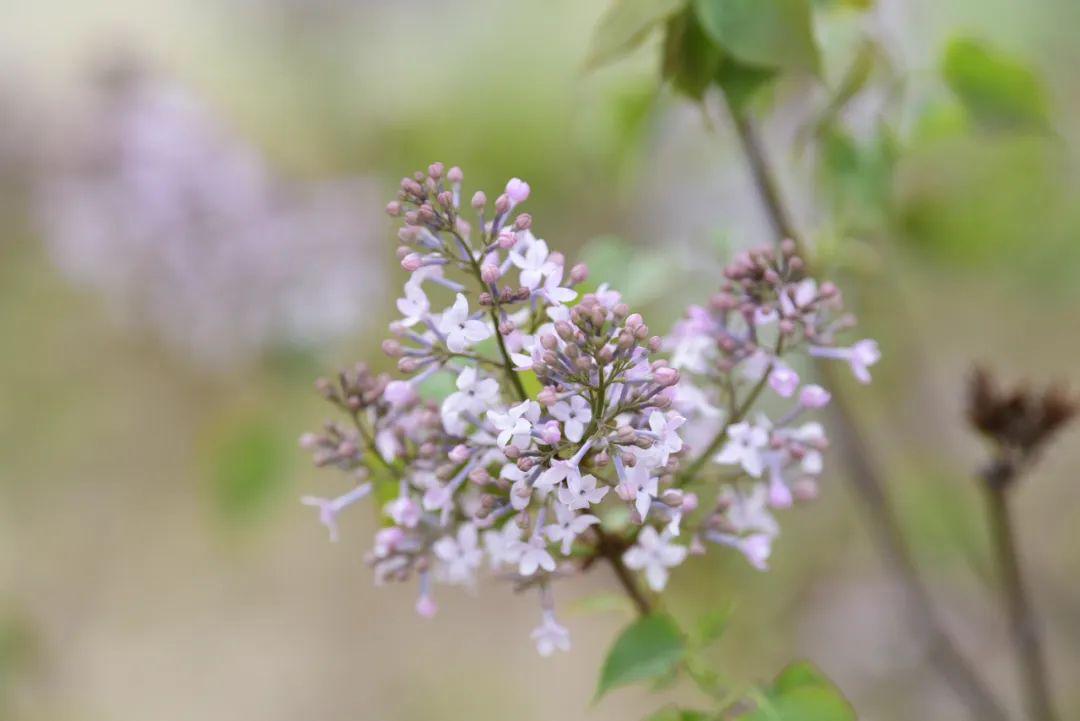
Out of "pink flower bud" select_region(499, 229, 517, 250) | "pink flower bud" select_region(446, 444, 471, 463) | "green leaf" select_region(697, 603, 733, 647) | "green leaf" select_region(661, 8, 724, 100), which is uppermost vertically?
"green leaf" select_region(661, 8, 724, 100)

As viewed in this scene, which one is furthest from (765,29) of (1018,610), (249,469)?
(249,469)

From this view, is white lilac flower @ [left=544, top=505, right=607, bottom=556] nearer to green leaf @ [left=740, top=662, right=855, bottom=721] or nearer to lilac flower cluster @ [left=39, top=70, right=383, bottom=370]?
green leaf @ [left=740, top=662, right=855, bottom=721]

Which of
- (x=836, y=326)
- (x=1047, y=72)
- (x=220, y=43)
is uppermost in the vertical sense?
(x=220, y=43)

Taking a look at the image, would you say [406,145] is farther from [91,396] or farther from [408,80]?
[91,396]

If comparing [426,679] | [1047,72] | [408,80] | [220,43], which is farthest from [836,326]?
[220,43]

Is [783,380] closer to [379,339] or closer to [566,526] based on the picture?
[566,526]

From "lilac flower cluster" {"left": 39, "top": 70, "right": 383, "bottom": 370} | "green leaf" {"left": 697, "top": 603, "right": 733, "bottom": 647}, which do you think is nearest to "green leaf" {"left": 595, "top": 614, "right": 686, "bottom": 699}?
"green leaf" {"left": 697, "top": 603, "right": 733, "bottom": 647}
